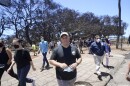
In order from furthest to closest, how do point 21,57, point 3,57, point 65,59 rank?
point 3,57 < point 21,57 < point 65,59

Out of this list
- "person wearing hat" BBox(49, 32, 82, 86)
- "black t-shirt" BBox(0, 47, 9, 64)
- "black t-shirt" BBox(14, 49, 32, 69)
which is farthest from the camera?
"black t-shirt" BBox(0, 47, 9, 64)

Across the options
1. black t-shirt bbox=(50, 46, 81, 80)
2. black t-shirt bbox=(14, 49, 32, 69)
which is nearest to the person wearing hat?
black t-shirt bbox=(50, 46, 81, 80)

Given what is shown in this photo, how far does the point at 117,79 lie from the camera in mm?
12227

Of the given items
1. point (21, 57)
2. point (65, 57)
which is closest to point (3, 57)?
point (21, 57)

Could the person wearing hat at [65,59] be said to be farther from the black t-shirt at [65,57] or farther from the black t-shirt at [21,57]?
the black t-shirt at [21,57]

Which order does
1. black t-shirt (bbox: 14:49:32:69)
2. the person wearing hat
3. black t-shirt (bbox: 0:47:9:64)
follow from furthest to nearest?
black t-shirt (bbox: 0:47:9:64) → black t-shirt (bbox: 14:49:32:69) → the person wearing hat

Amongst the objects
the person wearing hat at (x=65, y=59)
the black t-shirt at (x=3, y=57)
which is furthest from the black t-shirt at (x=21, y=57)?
the person wearing hat at (x=65, y=59)

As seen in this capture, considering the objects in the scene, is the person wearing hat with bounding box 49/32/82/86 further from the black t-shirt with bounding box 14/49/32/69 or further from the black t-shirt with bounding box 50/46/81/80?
the black t-shirt with bounding box 14/49/32/69

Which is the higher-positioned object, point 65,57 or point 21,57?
point 65,57

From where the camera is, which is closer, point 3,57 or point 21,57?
point 21,57

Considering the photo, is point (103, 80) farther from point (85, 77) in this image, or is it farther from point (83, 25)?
point (83, 25)

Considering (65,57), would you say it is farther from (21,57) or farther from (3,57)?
(3,57)

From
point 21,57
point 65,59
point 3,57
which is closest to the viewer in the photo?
point 65,59

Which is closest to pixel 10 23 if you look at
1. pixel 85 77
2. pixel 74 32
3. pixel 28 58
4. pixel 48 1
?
pixel 48 1
